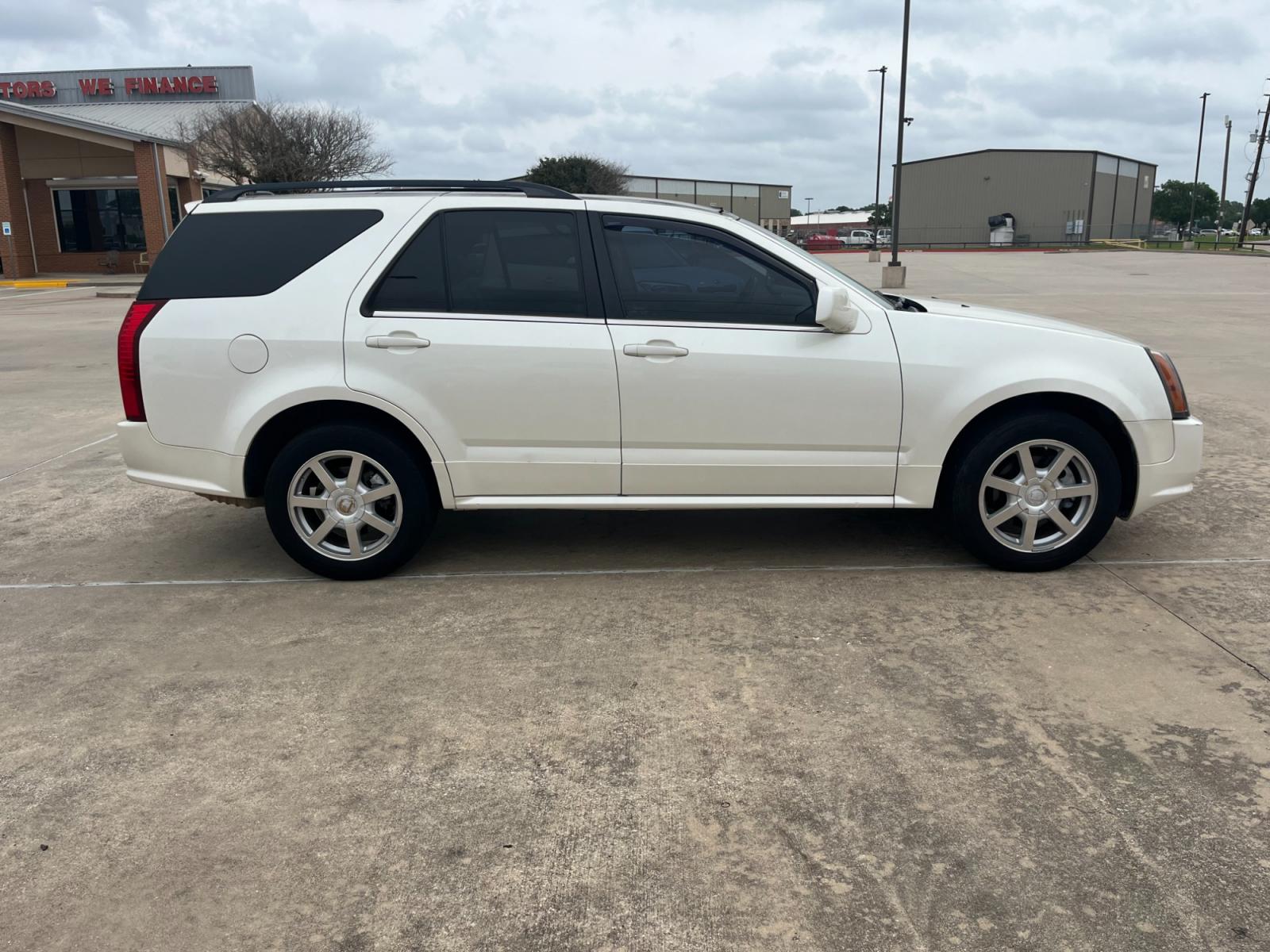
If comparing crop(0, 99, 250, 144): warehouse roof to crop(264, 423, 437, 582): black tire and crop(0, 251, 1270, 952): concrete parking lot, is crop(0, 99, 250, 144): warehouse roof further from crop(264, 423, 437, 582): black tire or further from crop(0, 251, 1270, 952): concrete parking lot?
crop(264, 423, 437, 582): black tire

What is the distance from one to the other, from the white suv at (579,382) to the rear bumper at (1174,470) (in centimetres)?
2

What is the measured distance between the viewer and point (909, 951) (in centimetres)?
243

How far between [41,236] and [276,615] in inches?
1645

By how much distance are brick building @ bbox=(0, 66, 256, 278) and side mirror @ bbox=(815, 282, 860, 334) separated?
33945 mm

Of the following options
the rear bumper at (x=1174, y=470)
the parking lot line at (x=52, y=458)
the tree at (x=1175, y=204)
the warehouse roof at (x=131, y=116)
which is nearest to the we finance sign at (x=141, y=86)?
the warehouse roof at (x=131, y=116)

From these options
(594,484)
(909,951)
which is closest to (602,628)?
(594,484)

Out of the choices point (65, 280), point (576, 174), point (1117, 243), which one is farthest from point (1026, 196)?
point (65, 280)

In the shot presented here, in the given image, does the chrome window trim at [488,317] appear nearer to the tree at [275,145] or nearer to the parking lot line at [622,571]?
the parking lot line at [622,571]

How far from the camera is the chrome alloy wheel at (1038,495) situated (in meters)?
4.73

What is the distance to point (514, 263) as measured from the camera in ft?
15.5

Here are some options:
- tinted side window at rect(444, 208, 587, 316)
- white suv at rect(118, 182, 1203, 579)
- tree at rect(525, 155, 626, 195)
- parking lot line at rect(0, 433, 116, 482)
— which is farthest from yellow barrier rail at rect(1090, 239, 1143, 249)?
tinted side window at rect(444, 208, 587, 316)

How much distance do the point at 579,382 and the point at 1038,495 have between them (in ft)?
7.17

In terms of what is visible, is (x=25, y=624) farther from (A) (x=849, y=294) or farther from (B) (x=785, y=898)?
(A) (x=849, y=294)

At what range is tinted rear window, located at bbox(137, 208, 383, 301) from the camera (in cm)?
473
